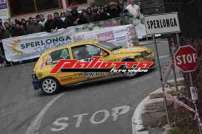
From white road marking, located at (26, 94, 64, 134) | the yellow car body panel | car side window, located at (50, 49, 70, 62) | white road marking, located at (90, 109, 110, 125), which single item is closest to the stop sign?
white road marking, located at (90, 109, 110, 125)

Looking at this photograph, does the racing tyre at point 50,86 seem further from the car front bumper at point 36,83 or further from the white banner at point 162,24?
the white banner at point 162,24

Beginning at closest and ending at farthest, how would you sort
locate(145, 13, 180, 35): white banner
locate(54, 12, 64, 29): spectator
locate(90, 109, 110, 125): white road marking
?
locate(145, 13, 180, 35): white banner < locate(90, 109, 110, 125): white road marking < locate(54, 12, 64, 29): spectator

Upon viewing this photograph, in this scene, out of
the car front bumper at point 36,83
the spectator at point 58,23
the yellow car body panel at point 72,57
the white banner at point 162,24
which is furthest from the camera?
the spectator at point 58,23

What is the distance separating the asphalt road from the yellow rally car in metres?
0.35

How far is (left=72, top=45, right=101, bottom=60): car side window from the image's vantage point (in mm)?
23219

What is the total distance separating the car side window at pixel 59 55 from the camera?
23469 mm

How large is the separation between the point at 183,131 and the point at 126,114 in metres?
3.88

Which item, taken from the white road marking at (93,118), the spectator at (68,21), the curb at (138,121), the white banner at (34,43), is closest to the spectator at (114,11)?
the spectator at (68,21)

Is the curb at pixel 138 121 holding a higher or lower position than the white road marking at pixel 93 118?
higher

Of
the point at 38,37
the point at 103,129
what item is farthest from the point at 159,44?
the point at 103,129

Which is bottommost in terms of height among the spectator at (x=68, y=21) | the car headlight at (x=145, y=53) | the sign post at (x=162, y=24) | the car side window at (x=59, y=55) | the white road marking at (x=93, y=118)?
the white road marking at (x=93, y=118)

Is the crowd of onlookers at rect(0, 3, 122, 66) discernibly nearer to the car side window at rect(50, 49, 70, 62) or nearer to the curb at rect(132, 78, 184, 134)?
the car side window at rect(50, 49, 70, 62)

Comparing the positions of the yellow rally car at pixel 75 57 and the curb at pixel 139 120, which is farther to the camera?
the yellow rally car at pixel 75 57

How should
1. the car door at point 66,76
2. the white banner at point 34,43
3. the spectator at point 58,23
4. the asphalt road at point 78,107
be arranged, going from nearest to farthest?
the asphalt road at point 78,107, the car door at point 66,76, the white banner at point 34,43, the spectator at point 58,23
